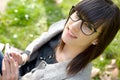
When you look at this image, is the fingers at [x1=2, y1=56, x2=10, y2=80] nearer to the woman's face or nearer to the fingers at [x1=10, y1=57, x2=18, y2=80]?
the fingers at [x1=10, y1=57, x2=18, y2=80]

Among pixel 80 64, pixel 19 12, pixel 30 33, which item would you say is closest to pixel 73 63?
pixel 80 64

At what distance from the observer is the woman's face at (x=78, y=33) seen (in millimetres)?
2316

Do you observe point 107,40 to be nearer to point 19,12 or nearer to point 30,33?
point 30,33

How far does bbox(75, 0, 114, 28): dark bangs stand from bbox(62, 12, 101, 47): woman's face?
0.15 feet

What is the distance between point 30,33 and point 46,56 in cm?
178

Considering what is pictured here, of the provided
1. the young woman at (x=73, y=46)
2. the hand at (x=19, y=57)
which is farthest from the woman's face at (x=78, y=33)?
the hand at (x=19, y=57)

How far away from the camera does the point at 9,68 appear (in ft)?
7.60

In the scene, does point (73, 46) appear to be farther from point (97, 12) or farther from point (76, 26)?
point (97, 12)

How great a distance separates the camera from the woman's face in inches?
91.2

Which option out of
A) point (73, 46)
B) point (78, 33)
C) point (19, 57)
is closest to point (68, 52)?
point (73, 46)

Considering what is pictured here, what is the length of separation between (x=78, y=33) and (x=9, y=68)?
0.52 meters

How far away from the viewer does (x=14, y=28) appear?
4.41 m

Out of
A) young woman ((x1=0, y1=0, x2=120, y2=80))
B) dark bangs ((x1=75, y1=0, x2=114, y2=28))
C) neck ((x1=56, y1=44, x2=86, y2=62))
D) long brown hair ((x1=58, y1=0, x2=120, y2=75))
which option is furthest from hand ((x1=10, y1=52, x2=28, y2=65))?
dark bangs ((x1=75, y1=0, x2=114, y2=28))

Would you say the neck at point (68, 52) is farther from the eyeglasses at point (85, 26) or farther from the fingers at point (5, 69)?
the fingers at point (5, 69)
